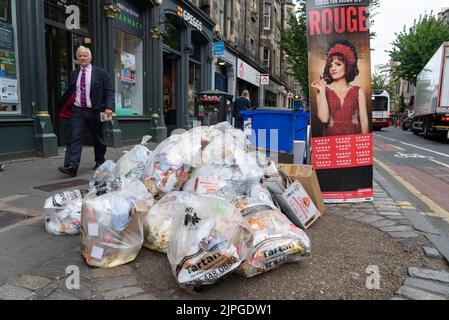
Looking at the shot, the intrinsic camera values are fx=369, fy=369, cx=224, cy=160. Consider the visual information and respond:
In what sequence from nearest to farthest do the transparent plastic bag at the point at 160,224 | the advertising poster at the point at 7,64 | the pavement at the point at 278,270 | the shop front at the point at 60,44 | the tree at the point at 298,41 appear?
the pavement at the point at 278,270 < the transparent plastic bag at the point at 160,224 < the advertising poster at the point at 7,64 < the shop front at the point at 60,44 < the tree at the point at 298,41

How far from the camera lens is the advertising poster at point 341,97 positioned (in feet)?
13.4

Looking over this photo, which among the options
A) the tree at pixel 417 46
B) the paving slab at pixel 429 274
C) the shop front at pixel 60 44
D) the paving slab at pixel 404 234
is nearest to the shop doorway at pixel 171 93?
the shop front at pixel 60 44

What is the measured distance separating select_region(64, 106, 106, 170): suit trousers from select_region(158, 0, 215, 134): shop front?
21.2 ft

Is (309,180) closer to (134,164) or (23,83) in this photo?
(134,164)

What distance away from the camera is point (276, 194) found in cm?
347

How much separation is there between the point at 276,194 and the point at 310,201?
32cm

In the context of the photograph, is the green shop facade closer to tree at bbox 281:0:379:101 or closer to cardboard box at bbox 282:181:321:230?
cardboard box at bbox 282:181:321:230

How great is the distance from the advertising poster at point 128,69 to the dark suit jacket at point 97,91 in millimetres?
4721

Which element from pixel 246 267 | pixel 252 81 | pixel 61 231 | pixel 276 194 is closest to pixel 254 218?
pixel 246 267

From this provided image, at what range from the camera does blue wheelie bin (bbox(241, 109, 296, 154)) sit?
18.8 ft

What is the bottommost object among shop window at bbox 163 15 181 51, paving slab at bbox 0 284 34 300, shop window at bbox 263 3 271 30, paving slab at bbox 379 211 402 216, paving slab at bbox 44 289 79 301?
paving slab at bbox 44 289 79 301

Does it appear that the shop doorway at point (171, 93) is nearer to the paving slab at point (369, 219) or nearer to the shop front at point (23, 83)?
the shop front at point (23, 83)

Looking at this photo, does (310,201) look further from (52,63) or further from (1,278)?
(52,63)

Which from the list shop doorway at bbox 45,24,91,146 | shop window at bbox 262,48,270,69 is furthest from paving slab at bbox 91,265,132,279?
shop window at bbox 262,48,270,69
